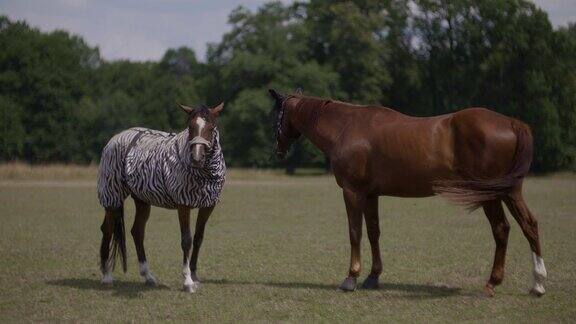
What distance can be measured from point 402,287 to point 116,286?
12.0 ft

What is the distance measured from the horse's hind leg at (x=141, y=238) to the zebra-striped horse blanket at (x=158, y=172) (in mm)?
268

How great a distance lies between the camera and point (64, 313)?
6977 millimetres

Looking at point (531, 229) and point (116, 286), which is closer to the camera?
point (531, 229)

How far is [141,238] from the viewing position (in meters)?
8.94

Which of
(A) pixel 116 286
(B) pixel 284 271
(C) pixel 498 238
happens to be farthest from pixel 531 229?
(A) pixel 116 286

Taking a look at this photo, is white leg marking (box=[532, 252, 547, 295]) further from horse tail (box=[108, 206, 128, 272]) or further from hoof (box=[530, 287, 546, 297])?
horse tail (box=[108, 206, 128, 272])

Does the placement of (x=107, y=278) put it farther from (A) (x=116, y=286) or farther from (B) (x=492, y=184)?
(B) (x=492, y=184)

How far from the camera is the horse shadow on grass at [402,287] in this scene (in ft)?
25.5

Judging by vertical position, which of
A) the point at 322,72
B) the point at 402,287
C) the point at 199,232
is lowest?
the point at 402,287

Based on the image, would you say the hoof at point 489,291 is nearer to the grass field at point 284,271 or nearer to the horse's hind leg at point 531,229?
the grass field at point 284,271

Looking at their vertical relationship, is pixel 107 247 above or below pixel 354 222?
below

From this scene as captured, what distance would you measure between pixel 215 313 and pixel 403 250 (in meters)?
5.63

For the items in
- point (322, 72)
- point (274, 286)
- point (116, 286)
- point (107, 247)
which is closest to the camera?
point (274, 286)

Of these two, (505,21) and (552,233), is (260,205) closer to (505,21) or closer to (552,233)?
(552,233)
